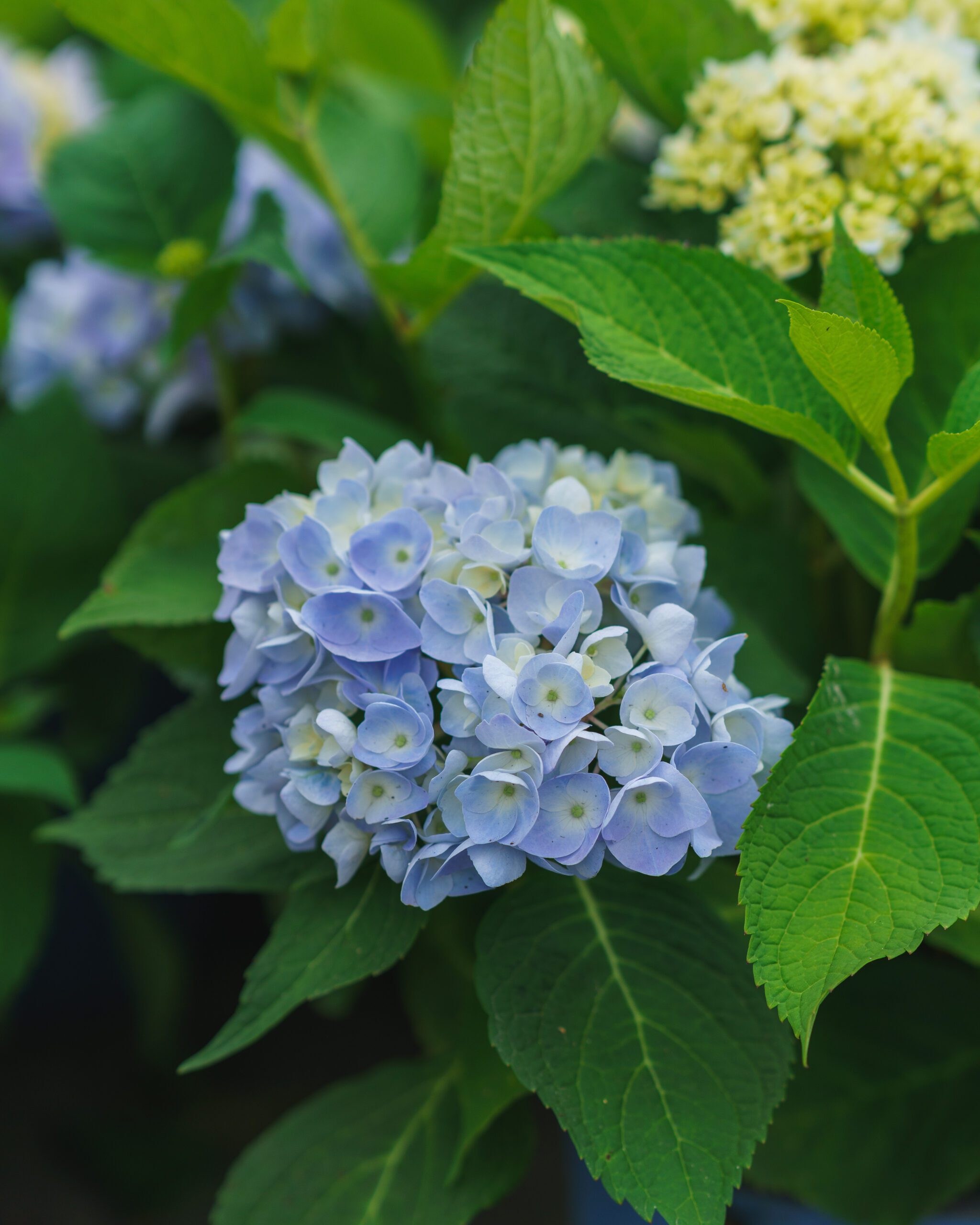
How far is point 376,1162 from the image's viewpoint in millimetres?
461

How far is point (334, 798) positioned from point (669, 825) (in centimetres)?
10

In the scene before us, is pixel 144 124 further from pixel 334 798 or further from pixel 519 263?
pixel 334 798

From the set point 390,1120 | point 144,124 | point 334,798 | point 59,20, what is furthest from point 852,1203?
point 59,20

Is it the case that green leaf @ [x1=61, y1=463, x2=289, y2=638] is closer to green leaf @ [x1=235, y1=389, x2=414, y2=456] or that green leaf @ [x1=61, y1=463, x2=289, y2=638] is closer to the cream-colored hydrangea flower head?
green leaf @ [x1=235, y1=389, x2=414, y2=456]

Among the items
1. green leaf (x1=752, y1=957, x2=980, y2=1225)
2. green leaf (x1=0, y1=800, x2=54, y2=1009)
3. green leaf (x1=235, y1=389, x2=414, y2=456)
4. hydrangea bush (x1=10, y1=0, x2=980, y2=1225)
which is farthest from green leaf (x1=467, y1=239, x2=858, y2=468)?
green leaf (x1=0, y1=800, x2=54, y2=1009)

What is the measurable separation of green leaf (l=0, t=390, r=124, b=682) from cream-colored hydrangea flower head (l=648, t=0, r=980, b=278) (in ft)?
1.15

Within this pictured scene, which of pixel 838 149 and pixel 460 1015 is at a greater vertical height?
pixel 838 149

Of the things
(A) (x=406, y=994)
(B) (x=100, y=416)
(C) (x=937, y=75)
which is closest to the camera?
(C) (x=937, y=75)

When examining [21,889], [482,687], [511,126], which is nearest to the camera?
[482,687]

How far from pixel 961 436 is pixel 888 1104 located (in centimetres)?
34

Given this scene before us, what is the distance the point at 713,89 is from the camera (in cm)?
48

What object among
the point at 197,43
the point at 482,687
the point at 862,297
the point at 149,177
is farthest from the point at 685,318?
the point at 149,177

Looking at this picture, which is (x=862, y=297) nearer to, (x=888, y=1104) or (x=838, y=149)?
(x=838, y=149)

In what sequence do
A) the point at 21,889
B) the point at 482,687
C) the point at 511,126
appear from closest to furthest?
the point at 482,687 → the point at 511,126 → the point at 21,889
